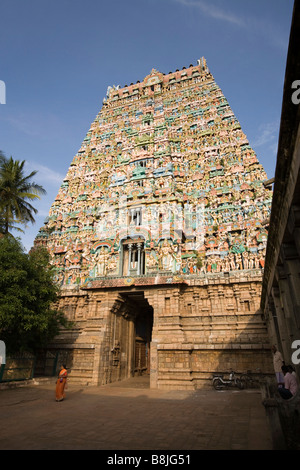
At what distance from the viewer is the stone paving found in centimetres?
486

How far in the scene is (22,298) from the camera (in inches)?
516

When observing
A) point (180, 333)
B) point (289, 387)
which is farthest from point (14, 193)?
point (289, 387)

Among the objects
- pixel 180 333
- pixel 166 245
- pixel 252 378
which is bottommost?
pixel 252 378

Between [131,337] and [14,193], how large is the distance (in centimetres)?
1397

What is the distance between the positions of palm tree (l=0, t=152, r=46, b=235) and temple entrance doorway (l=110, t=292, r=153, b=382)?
33.2ft

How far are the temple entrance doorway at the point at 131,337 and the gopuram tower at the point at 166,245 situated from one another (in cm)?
8

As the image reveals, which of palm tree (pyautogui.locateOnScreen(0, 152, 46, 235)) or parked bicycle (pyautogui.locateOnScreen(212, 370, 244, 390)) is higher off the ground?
palm tree (pyautogui.locateOnScreen(0, 152, 46, 235))

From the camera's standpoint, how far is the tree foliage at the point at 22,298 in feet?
40.7

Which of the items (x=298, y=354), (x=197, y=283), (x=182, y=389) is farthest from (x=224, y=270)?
(x=298, y=354)

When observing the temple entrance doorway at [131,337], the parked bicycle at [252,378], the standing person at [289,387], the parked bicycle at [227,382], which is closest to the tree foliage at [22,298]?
the temple entrance doorway at [131,337]

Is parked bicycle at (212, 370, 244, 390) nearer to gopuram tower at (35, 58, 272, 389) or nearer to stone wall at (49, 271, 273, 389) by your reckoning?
stone wall at (49, 271, 273, 389)

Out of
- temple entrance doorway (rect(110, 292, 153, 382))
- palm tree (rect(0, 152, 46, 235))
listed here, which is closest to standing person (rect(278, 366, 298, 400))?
temple entrance doorway (rect(110, 292, 153, 382))
